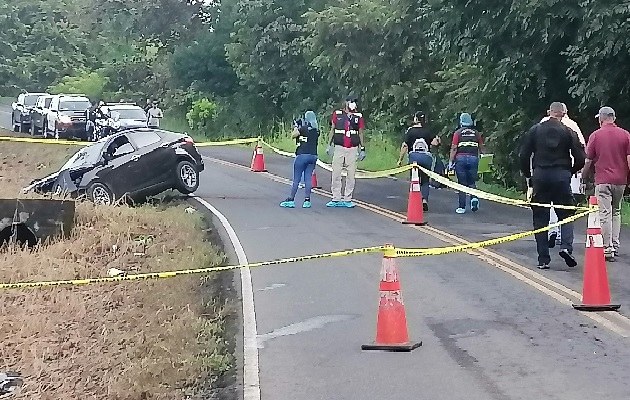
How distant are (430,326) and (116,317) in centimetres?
387

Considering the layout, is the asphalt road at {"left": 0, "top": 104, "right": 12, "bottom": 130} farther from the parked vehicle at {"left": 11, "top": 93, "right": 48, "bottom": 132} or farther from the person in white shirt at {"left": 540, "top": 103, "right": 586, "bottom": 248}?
the person in white shirt at {"left": 540, "top": 103, "right": 586, "bottom": 248}

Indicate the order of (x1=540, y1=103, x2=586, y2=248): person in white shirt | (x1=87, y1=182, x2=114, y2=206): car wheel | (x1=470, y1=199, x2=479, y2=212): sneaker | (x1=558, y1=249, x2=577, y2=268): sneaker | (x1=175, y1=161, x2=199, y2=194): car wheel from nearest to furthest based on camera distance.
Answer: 1. (x1=558, y1=249, x2=577, y2=268): sneaker
2. (x1=540, y1=103, x2=586, y2=248): person in white shirt
3. (x1=470, y1=199, x2=479, y2=212): sneaker
4. (x1=87, y1=182, x2=114, y2=206): car wheel
5. (x1=175, y1=161, x2=199, y2=194): car wheel

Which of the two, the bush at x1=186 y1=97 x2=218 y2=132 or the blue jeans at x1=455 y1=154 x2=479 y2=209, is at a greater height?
the bush at x1=186 y1=97 x2=218 y2=132

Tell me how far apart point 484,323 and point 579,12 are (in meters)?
9.89

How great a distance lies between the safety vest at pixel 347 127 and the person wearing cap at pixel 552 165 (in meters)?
5.81

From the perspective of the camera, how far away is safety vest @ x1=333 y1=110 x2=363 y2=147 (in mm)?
17531

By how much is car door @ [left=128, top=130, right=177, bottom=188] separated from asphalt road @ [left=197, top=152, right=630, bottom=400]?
18.5ft

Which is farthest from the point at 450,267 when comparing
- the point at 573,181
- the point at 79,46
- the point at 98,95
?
the point at 79,46

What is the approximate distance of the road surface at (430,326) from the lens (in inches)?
288

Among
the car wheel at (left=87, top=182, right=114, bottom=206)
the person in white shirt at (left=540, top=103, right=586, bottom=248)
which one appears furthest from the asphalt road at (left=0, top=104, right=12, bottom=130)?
the person in white shirt at (left=540, top=103, right=586, bottom=248)

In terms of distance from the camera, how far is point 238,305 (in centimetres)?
1041

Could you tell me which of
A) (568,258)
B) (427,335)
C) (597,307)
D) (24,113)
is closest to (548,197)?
(568,258)

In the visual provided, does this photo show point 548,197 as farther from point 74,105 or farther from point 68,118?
point 74,105

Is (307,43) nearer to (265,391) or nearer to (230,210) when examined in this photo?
(230,210)
